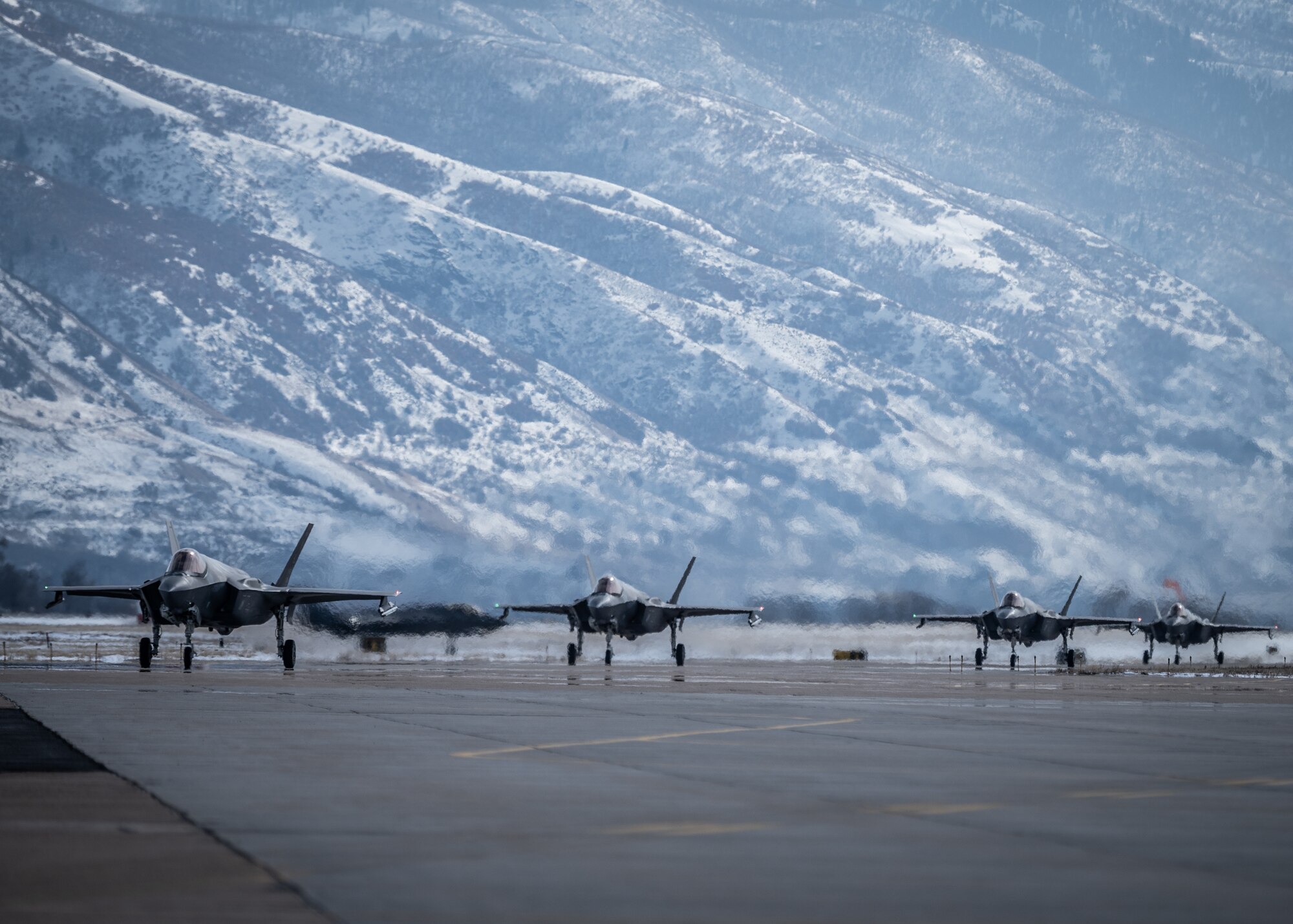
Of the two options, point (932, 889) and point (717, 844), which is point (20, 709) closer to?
point (717, 844)

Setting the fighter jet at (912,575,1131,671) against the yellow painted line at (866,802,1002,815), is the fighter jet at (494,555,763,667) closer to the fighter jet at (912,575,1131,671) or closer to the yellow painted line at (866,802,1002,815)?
the fighter jet at (912,575,1131,671)

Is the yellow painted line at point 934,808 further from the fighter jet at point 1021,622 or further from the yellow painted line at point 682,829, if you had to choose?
the fighter jet at point 1021,622

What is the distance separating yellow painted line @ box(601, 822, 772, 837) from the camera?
1222 cm

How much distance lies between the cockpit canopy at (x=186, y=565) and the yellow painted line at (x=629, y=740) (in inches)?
1187

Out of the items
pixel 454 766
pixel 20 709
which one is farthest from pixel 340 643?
pixel 454 766

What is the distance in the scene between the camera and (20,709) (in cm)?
2584

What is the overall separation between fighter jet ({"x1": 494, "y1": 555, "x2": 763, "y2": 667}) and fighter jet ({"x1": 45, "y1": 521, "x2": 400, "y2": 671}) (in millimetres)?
9925

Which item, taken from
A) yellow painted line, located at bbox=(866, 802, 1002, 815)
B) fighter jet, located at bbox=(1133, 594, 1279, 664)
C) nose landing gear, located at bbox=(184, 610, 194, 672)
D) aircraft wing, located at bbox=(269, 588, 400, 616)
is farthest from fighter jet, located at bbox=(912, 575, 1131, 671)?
yellow painted line, located at bbox=(866, 802, 1002, 815)

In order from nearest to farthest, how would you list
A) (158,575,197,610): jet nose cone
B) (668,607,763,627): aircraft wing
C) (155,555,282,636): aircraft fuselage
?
(158,575,197,610): jet nose cone
(155,555,282,636): aircraft fuselage
(668,607,763,627): aircraft wing

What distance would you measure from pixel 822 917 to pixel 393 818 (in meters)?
4.70

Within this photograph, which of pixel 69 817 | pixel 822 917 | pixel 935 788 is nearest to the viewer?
pixel 822 917

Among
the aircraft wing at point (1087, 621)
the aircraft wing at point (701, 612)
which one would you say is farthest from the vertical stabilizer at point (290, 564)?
the aircraft wing at point (1087, 621)

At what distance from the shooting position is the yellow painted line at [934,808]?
1377 centimetres

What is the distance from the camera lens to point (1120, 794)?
610 inches
